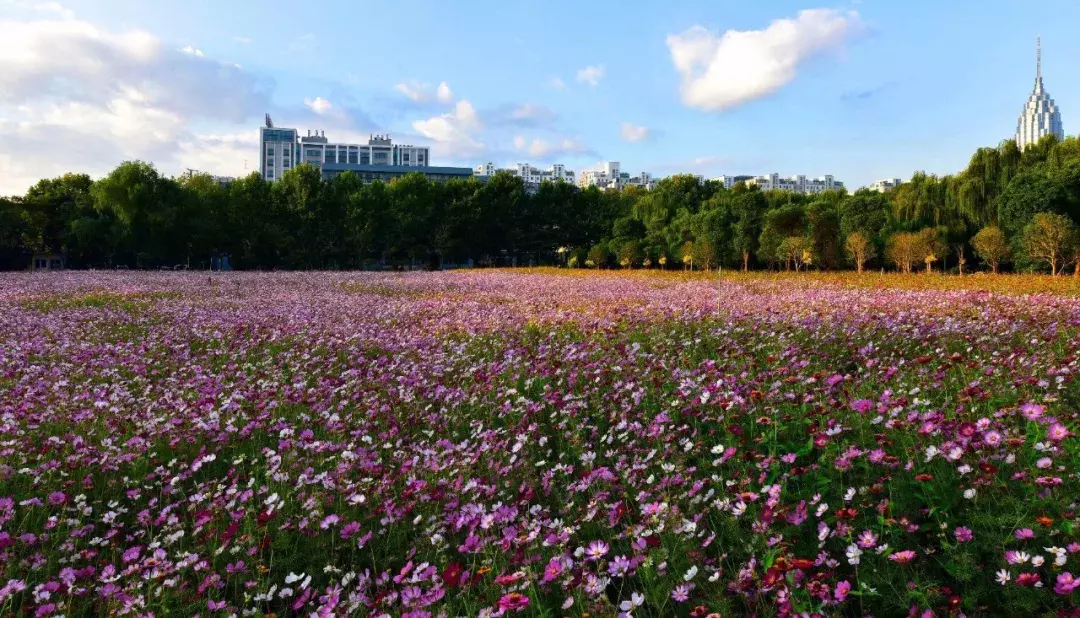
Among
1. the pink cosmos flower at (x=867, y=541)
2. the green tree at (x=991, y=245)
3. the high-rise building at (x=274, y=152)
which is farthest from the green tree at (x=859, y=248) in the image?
the high-rise building at (x=274, y=152)

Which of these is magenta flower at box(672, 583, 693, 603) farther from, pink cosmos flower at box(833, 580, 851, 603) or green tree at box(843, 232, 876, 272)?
green tree at box(843, 232, 876, 272)

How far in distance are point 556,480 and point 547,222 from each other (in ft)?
230

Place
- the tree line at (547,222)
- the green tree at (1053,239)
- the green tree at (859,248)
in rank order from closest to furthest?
the green tree at (1053,239), the green tree at (859,248), the tree line at (547,222)

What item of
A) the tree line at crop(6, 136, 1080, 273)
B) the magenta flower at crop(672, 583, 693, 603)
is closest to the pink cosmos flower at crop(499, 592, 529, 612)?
the magenta flower at crop(672, 583, 693, 603)

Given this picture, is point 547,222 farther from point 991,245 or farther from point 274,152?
point 274,152

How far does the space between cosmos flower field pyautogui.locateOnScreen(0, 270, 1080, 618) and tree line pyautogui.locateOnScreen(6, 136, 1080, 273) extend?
29245 millimetres

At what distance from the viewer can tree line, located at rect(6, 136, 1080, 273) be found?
3509cm

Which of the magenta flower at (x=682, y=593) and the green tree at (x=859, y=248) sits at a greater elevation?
the green tree at (x=859, y=248)

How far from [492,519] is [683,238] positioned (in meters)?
54.1

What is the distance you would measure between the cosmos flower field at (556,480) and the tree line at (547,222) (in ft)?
95.9

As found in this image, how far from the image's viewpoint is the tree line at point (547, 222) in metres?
35.1

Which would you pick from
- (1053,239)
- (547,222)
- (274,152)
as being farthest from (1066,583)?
(274,152)

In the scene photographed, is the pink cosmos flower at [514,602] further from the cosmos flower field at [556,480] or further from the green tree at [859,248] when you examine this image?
the green tree at [859,248]

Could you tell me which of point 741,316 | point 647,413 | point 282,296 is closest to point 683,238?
point 282,296
